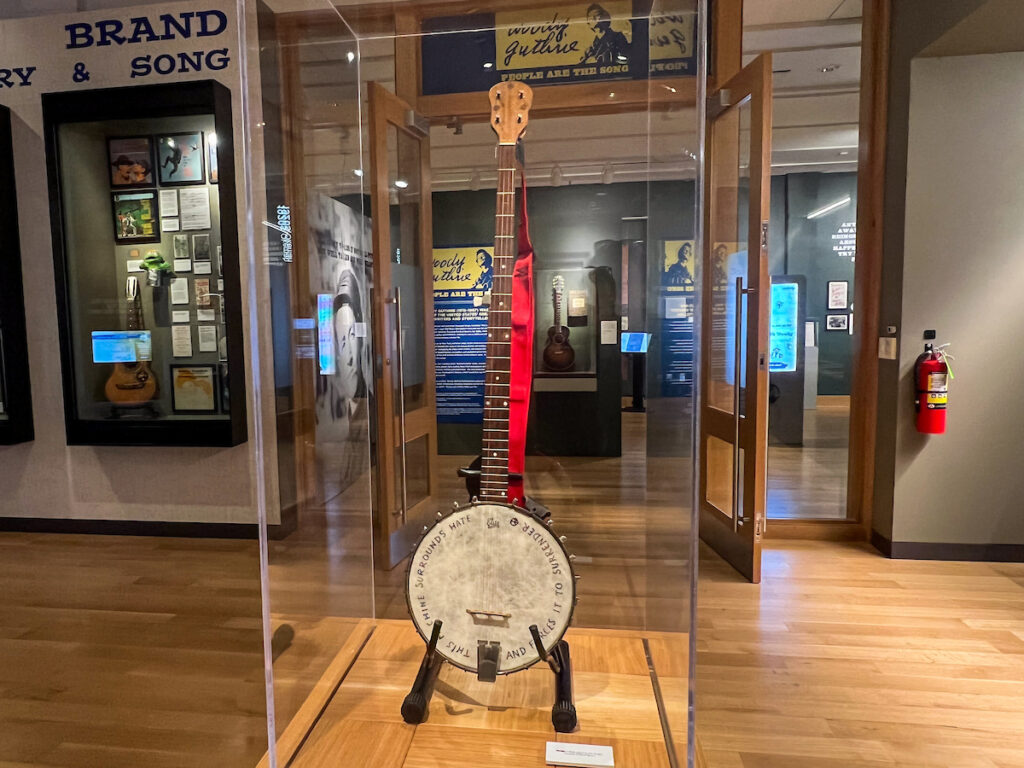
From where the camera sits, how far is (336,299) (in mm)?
1853

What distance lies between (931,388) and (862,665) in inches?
57.9

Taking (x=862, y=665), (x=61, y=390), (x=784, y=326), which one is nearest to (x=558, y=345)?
(x=862, y=665)

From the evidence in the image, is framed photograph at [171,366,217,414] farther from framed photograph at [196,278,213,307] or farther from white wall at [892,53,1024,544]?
white wall at [892,53,1024,544]

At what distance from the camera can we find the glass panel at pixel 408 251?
203 cm

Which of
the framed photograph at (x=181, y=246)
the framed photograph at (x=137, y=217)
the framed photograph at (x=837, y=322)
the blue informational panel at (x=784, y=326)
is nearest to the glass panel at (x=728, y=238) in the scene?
the framed photograph at (x=837, y=322)

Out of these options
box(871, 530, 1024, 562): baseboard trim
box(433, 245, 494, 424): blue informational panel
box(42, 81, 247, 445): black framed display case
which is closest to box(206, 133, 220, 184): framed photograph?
box(42, 81, 247, 445): black framed display case

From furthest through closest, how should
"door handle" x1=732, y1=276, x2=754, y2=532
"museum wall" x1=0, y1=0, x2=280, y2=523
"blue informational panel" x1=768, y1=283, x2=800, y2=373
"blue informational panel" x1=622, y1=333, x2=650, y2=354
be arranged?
"blue informational panel" x1=768, y1=283, x2=800, y2=373
"museum wall" x1=0, y1=0, x2=280, y2=523
"door handle" x1=732, y1=276, x2=754, y2=532
"blue informational panel" x1=622, y1=333, x2=650, y2=354

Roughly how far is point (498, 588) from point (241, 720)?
A: 112 centimetres

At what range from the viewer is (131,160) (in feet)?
11.6

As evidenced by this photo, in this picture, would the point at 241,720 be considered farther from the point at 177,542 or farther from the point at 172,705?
the point at 177,542

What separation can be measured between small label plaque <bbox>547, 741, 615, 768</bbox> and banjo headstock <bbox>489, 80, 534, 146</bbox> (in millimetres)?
1424

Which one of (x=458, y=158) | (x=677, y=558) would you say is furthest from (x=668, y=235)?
(x=677, y=558)

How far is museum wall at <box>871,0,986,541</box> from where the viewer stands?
10.3ft

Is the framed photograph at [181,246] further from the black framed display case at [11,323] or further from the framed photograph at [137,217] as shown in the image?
the black framed display case at [11,323]
